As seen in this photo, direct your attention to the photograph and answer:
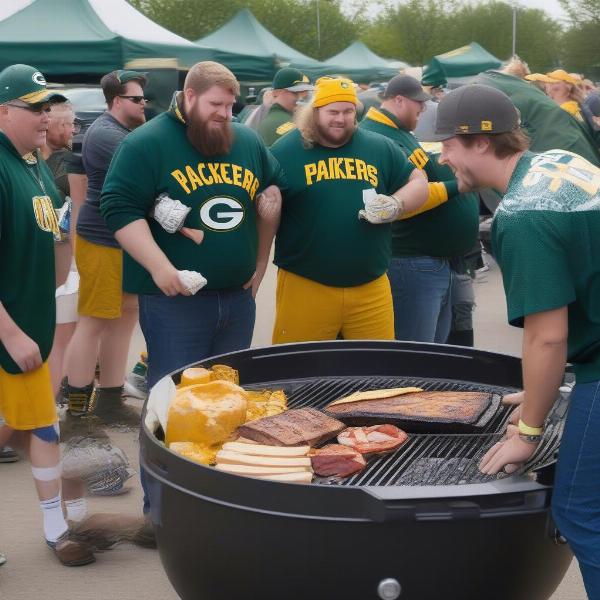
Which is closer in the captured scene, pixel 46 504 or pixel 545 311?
pixel 545 311

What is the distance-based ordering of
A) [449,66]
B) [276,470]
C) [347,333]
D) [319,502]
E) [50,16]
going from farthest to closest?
[449,66]
[50,16]
[347,333]
[276,470]
[319,502]

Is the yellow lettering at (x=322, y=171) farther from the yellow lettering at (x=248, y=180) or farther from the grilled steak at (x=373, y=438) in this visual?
the grilled steak at (x=373, y=438)

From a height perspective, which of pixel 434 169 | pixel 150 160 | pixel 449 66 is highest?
pixel 150 160

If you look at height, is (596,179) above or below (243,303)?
above

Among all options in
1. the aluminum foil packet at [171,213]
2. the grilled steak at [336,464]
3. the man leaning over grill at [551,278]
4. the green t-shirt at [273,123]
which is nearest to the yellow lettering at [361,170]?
the aluminum foil packet at [171,213]

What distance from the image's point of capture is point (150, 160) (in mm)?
4000

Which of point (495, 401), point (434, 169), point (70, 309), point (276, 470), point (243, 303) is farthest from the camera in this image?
point (70, 309)

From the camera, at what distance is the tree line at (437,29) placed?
5653 cm

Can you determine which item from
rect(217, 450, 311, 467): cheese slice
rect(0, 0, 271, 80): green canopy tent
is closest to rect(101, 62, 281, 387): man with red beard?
rect(217, 450, 311, 467): cheese slice

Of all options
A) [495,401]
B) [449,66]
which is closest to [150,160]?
[495,401]

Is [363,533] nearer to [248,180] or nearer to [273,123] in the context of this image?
[248,180]

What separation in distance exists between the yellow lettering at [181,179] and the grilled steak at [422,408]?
119 cm

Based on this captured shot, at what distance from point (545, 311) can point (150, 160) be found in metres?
2.07

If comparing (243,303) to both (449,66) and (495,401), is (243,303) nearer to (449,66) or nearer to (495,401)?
(495,401)
